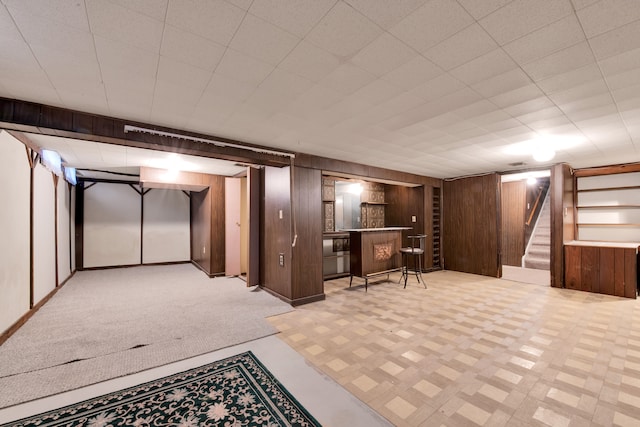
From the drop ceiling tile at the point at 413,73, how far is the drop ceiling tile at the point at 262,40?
32.9 inches

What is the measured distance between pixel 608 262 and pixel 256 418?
6672mm

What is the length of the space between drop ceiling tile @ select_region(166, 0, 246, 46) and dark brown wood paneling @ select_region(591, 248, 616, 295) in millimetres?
7097

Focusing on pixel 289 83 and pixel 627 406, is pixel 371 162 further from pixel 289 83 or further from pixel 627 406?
pixel 627 406

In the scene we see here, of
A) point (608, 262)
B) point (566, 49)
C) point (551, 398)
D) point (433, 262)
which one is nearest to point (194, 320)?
point (551, 398)

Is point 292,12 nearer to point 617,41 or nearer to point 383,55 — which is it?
point 383,55

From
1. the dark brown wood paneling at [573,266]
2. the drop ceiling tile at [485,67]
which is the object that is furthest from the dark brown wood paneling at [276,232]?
the dark brown wood paneling at [573,266]

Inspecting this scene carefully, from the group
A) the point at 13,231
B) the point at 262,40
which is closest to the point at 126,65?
the point at 262,40

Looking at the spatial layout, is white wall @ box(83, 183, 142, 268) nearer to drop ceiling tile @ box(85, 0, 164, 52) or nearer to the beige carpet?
the beige carpet

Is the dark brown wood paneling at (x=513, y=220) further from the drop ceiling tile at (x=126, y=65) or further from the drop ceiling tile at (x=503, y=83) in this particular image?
the drop ceiling tile at (x=126, y=65)

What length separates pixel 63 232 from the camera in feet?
19.2

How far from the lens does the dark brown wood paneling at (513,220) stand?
7.89 metres

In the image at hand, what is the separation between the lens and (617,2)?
139 centimetres

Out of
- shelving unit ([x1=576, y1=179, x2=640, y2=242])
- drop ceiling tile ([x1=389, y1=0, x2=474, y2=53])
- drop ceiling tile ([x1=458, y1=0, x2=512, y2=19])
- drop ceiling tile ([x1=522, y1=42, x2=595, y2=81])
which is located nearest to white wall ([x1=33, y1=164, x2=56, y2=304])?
drop ceiling tile ([x1=389, y1=0, x2=474, y2=53])

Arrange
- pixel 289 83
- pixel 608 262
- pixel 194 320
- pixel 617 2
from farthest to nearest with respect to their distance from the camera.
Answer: pixel 608 262 < pixel 194 320 < pixel 289 83 < pixel 617 2
